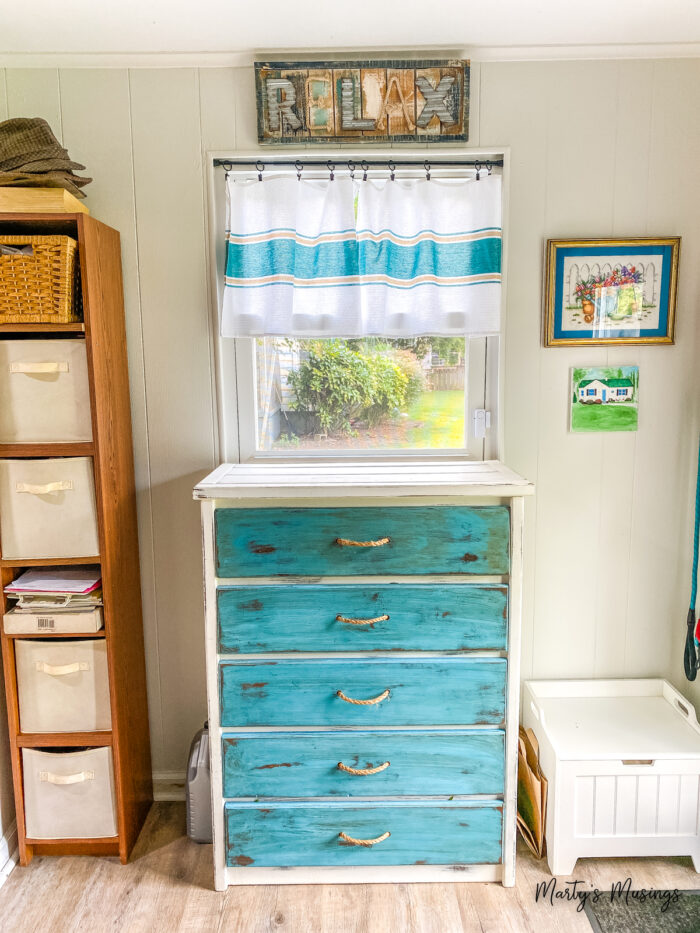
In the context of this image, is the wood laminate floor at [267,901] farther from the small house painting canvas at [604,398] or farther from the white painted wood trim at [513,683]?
the small house painting canvas at [604,398]

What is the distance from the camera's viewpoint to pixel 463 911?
1.81 m

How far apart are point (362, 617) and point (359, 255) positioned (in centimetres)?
113

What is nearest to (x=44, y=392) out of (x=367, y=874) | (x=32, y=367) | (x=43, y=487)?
(x=32, y=367)

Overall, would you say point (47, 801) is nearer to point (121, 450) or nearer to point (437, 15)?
point (121, 450)

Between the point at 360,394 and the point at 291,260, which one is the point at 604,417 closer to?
the point at 360,394

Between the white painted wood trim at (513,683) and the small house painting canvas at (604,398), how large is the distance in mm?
568

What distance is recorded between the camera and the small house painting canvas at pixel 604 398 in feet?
6.98

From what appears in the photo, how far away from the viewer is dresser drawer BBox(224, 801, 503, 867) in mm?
1848

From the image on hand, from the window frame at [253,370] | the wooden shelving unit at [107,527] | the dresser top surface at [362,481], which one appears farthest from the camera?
the window frame at [253,370]

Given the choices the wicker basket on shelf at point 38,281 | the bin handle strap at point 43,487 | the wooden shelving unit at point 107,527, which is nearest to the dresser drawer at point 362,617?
the wooden shelving unit at point 107,527

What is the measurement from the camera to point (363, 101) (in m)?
1.99

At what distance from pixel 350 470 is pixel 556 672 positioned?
1.03 meters

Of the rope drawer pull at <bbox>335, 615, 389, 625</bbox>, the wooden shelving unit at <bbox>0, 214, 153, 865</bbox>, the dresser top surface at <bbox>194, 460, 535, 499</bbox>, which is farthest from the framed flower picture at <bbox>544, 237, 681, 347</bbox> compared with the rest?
the wooden shelving unit at <bbox>0, 214, 153, 865</bbox>

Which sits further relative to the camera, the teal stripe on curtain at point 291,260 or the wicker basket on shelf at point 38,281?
the teal stripe on curtain at point 291,260
